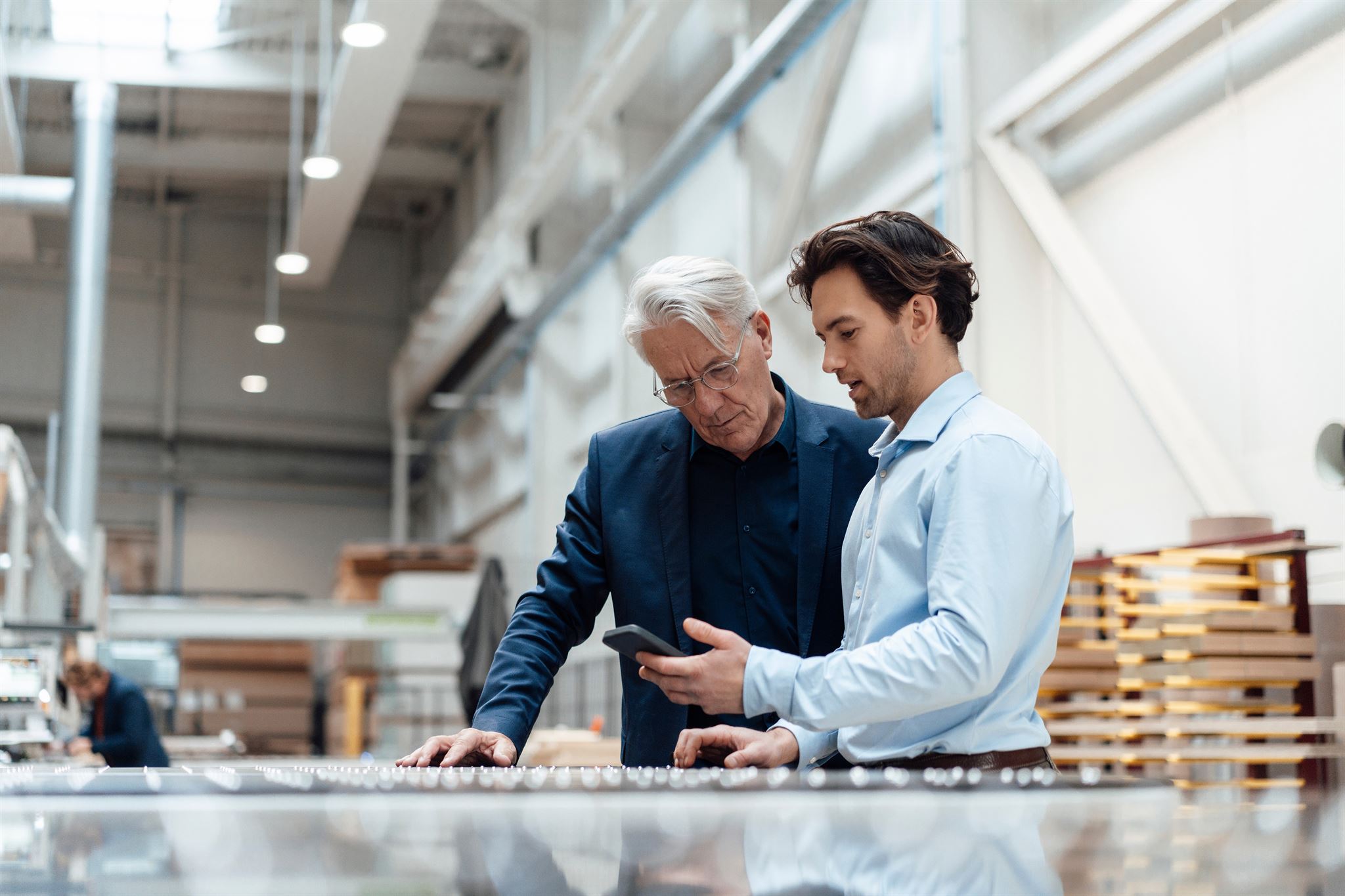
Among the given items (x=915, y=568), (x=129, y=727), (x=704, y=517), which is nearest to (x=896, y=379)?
(x=915, y=568)

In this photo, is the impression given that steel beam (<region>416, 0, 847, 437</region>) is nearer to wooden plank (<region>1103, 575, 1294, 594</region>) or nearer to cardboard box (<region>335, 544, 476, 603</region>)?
cardboard box (<region>335, 544, 476, 603</region>)

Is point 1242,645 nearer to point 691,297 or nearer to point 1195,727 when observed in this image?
point 1195,727

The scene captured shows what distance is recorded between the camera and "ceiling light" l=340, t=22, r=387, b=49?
376 inches

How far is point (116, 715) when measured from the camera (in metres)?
6.86

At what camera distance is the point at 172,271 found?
655 inches

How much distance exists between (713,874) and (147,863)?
272 mm

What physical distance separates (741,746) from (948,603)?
1.09 ft

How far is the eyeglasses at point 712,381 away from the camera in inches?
79.4

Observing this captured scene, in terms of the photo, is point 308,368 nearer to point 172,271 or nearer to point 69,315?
point 172,271

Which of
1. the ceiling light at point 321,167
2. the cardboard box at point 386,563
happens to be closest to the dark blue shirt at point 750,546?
the ceiling light at point 321,167

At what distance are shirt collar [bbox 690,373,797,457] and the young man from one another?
350 mm

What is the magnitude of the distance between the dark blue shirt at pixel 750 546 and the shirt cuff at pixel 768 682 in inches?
20.5

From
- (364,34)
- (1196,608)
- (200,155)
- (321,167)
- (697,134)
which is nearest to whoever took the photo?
(1196,608)

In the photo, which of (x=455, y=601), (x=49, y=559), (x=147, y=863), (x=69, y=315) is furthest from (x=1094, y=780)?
(x=455, y=601)
